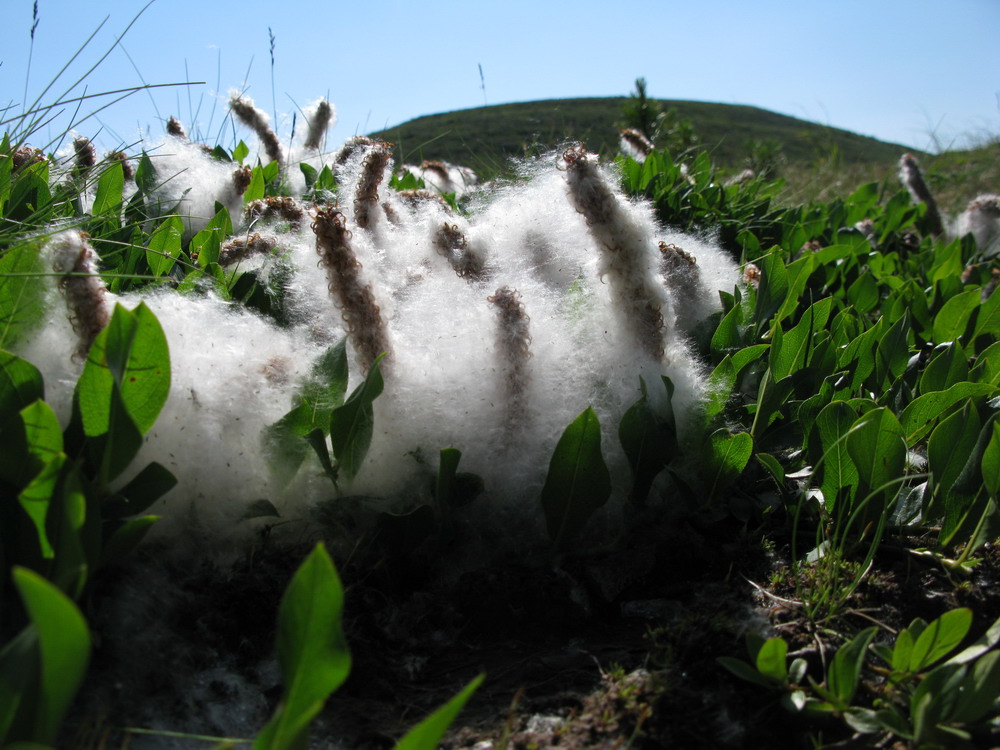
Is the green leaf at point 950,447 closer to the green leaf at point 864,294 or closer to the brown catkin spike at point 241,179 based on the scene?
the green leaf at point 864,294

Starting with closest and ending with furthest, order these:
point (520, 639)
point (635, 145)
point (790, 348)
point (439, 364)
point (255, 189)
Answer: point (520, 639) → point (439, 364) → point (790, 348) → point (255, 189) → point (635, 145)

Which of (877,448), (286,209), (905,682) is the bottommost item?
(905,682)

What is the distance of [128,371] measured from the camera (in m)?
1.26

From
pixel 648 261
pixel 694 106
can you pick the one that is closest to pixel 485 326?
pixel 648 261

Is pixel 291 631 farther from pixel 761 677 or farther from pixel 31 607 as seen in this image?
pixel 761 677

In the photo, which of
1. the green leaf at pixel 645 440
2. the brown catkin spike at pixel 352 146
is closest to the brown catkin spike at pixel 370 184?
the brown catkin spike at pixel 352 146

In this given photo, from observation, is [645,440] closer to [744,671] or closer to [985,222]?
[744,671]

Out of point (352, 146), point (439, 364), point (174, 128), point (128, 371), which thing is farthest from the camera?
point (174, 128)

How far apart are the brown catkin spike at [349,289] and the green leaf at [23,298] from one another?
21.2 inches

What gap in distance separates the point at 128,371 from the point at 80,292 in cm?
24

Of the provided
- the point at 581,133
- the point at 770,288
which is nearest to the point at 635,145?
the point at 581,133

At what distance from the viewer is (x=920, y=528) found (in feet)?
5.24

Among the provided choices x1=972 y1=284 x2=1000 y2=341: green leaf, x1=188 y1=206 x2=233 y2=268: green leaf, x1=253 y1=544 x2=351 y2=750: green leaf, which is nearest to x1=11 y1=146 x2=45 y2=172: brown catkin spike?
x1=188 y1=206 x2=233 y2=268: green leaf

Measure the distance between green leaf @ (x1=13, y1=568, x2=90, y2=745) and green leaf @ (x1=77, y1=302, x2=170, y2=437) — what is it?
48cm
